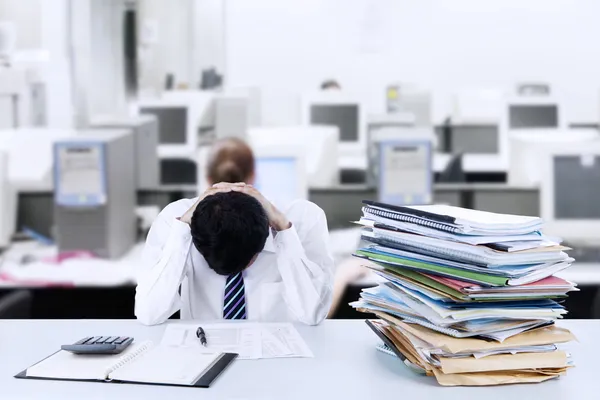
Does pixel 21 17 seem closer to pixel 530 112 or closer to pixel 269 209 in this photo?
pixel 530 112

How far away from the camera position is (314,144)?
13.7ft

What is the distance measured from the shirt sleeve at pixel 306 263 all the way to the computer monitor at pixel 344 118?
163 inches

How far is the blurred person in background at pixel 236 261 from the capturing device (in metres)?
1.69

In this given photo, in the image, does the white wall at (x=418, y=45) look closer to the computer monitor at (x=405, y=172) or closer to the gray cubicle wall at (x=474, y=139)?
the gray cubicle wall at (x=474, y=139)

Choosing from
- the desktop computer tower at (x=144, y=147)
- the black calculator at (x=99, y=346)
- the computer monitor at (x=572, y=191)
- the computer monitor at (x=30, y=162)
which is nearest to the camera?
the black calculator at (x=99, y=346)

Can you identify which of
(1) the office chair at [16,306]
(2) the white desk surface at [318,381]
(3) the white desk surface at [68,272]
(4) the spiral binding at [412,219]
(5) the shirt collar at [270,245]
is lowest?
(3) the white desk surface at [68,272]

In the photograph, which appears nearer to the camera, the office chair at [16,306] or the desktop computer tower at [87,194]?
the office chair at [16,306]

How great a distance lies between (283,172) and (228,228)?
176cm

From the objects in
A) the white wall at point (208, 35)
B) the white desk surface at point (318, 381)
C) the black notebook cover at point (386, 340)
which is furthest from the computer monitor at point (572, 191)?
the white wall at point (208, 35)

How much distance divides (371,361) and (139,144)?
2663mm

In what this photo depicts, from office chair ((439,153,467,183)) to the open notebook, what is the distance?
10.8 ft

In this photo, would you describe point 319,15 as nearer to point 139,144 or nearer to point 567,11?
point 567,11

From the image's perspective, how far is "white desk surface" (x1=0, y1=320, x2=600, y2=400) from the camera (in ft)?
3.52

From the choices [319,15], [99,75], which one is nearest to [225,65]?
[319,15]
